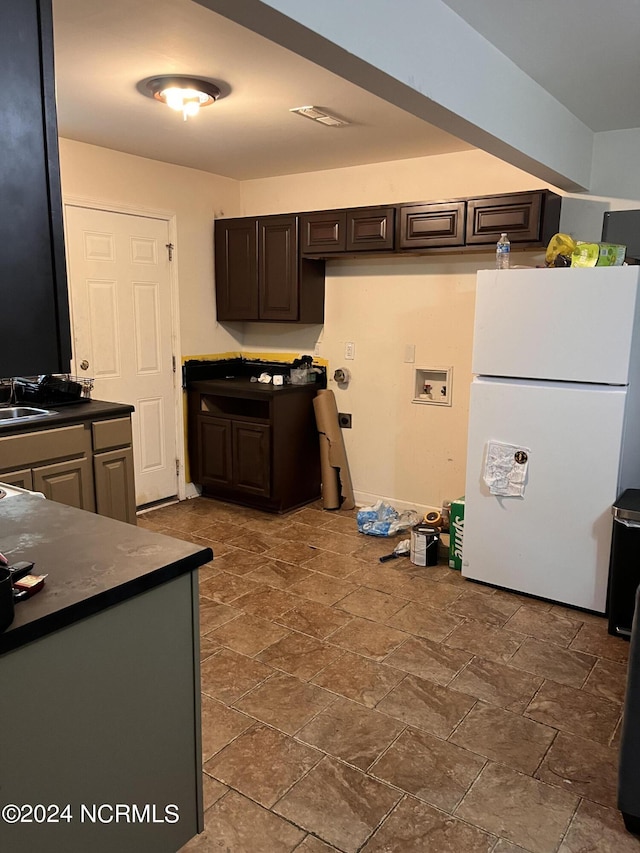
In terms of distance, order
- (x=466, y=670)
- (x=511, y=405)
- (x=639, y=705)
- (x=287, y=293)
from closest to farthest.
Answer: (x=639, y=705) → (x=466, y=670) → (x=511, y=405) → (x=287, y=293)

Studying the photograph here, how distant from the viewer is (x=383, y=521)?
13.8 ft

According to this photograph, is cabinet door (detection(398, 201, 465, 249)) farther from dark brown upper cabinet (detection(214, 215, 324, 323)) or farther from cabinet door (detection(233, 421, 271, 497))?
cabinet door (detection(233, 421, 271, 497))

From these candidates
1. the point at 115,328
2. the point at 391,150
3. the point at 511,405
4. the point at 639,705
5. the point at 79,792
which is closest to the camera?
the point at 79,792

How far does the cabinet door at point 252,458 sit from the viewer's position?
173 inches

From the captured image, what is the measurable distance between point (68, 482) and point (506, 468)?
7.40ft

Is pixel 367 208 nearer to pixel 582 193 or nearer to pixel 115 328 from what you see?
pixel 582 193

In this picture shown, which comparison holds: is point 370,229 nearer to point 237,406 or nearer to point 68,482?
point 237,406

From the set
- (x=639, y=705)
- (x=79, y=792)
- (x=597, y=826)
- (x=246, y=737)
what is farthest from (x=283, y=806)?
(x=639, y=705)

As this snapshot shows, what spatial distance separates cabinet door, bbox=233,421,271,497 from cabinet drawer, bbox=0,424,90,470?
4.44 feet

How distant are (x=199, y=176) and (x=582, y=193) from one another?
2.67 metres

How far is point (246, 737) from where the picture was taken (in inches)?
87.2

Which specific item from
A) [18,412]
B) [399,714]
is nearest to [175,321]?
[18,412]

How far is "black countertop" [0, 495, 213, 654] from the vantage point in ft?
4.08

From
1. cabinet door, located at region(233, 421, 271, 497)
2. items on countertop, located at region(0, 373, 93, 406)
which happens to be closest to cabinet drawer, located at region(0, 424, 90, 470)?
items on countertop, located at region(0, 373, 93, 406)
